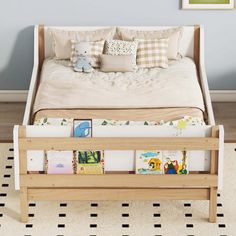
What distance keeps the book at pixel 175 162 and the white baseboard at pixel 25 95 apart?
1.91m

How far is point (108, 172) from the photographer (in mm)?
4625

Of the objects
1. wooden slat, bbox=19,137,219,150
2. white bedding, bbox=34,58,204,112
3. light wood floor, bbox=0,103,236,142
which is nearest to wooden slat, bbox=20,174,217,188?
wooden slat, bbox=19,137,219,150

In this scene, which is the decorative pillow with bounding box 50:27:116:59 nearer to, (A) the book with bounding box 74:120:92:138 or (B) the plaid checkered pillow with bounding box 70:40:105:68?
(B) the plaid checkered pillow with bounding box 70:40:105:68

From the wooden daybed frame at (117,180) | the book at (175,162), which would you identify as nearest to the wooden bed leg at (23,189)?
the wooden daybed frame at (117,180)

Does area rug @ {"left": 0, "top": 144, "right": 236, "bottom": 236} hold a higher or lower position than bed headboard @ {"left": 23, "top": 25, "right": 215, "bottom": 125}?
Answer: lower

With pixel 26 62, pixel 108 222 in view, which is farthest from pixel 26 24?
pixel 108 222

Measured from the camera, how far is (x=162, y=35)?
6.02 m

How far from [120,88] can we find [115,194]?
3.52ft

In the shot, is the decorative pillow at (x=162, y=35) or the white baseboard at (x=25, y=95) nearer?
the decorative pillow at (x=162, y=35)

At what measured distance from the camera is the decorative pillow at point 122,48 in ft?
19.2

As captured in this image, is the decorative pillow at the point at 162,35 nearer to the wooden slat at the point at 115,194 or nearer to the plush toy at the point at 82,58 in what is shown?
the plush toy at the point at 82,58

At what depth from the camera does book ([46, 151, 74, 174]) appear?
4.56 m

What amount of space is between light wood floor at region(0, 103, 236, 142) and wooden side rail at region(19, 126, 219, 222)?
1.16 m

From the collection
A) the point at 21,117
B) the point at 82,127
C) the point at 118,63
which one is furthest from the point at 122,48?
the point at 82,127
